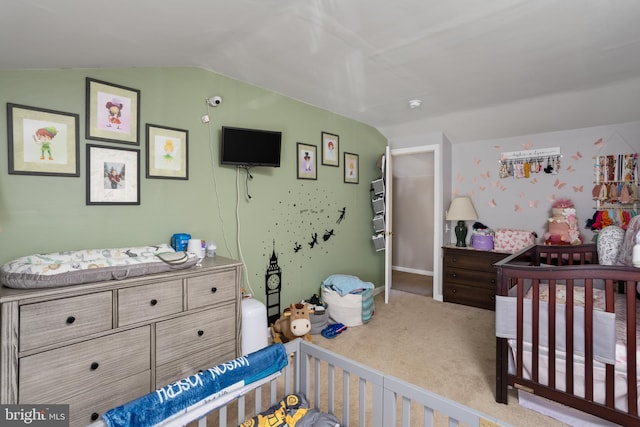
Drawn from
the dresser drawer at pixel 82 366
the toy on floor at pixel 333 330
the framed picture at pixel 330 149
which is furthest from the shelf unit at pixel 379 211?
the dresser drawer at pixel 82 366

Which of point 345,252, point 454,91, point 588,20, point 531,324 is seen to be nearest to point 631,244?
point 531,324

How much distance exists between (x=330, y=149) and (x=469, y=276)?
88.7 inches

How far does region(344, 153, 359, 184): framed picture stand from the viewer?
374 cm

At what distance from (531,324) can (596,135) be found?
8.51 feet

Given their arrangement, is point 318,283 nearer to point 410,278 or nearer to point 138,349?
point 138,349

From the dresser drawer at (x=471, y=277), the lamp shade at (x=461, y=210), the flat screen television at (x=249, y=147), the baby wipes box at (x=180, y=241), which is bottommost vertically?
the dresser drawer at (x=471, y=277)

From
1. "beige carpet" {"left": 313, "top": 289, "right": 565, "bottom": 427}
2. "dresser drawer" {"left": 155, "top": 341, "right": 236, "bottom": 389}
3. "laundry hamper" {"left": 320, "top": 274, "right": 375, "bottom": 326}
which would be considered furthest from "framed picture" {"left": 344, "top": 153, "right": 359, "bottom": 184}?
"dresser drawer" {"left": 155, "top": 341, "right": 236, "bottom": 389}

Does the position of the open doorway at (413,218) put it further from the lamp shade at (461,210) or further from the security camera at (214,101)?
the security camera at (214,101)

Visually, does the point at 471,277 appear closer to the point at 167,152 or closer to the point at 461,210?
the point at 461,210

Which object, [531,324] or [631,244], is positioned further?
[631,244]

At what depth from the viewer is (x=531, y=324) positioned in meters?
1.82

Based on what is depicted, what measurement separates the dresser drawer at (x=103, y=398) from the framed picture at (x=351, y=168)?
2.79 metres

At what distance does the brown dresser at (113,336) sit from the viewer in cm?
134

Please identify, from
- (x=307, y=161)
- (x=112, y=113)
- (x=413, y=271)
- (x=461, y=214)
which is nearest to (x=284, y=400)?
(x=112, y=113)
